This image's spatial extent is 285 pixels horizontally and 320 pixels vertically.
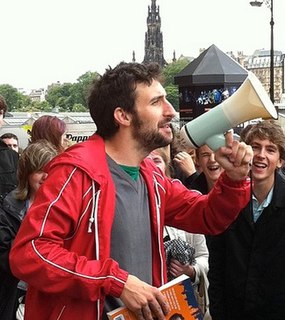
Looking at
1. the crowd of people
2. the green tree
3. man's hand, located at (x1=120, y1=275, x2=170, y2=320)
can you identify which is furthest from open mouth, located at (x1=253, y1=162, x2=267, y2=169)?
the green tree

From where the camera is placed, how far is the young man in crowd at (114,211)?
6.40 feet

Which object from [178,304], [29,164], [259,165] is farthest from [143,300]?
[29,164]

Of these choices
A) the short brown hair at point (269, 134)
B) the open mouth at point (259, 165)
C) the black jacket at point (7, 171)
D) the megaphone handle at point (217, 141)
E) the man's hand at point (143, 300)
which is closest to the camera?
the man's hand at point (143, 300)

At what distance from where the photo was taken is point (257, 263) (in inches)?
111

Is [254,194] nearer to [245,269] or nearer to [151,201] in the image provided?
[245,269]

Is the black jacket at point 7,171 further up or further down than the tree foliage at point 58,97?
further up

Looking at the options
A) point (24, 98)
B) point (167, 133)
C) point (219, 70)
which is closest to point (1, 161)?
point (167, 133)

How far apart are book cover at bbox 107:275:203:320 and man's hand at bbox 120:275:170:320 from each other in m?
0.05

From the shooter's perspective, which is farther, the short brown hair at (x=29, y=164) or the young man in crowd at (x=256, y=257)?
the short brown hair at (x=29, y=164)

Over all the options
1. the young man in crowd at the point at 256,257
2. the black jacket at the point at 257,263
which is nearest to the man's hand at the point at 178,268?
the young man in crowd at the point at 256,257

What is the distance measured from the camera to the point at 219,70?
8.91m

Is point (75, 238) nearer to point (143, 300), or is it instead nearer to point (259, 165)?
point (143, 300)

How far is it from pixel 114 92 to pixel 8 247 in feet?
4.68

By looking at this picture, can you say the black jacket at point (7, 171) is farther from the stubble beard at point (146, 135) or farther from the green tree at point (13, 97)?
the green tree at point (13, 97)
